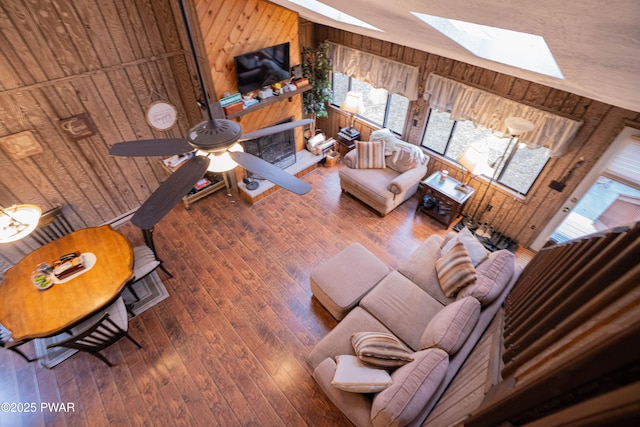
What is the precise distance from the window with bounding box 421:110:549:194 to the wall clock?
4.04 meters

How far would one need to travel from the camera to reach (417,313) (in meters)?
2.97

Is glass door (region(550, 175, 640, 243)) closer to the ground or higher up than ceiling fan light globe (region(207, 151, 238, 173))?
closer to the ground

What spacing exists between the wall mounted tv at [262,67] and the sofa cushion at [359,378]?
3.83m

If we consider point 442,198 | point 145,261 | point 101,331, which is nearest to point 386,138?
point 442,198

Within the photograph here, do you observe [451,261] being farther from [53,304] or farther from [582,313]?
[53,304]

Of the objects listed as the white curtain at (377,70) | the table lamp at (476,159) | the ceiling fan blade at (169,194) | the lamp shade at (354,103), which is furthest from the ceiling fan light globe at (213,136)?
the lamp shade at (354,103)

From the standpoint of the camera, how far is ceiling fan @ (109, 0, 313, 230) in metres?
1.45

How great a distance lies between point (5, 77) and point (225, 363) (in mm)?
3826

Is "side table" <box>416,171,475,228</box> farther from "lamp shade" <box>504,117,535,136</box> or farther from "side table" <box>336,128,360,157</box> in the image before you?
"side table" <box>336,128,360,157</box>

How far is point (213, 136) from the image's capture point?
60.6 inches

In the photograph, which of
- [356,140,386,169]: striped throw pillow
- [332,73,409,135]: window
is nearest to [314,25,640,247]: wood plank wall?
[332,73,409,135]: window

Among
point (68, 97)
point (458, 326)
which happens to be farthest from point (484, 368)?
point (68, 97)

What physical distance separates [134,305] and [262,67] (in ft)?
12.1

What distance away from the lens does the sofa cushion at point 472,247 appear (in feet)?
10.2
